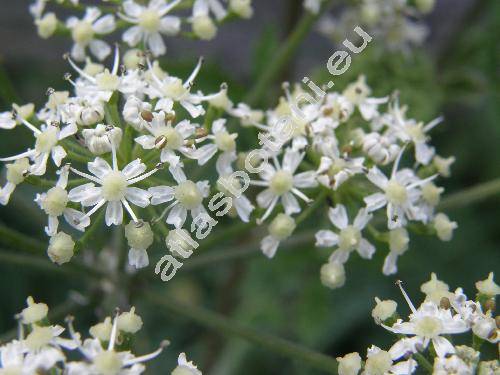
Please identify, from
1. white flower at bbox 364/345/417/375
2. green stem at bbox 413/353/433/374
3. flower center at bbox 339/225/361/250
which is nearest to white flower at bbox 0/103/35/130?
flower center at bbox 339/225/361/250

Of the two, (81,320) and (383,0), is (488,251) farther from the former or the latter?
(81,320)

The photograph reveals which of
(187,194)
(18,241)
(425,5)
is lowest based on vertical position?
(187,194)

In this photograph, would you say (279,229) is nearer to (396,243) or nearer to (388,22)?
(396,243)

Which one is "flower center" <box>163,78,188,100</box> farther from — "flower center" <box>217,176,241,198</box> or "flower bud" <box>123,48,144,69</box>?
"flower center" <box>217,176,241,198</box>

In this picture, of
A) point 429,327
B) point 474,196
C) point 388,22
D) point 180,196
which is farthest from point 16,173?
point 388,22

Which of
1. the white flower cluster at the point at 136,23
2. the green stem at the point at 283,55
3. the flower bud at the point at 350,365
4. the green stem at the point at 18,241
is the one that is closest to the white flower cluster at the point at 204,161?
the white flower cluster at the point at 136,23

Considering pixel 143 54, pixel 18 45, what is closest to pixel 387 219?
pixel 143 54
